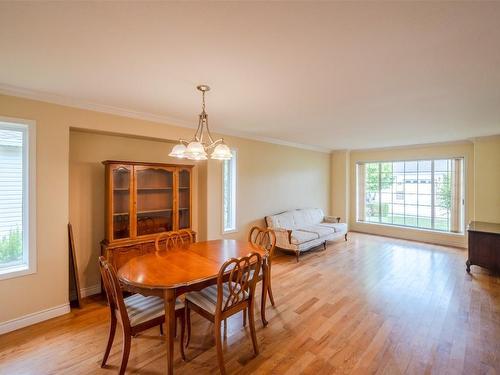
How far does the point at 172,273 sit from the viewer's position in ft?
6.63

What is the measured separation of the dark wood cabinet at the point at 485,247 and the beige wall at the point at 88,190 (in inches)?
218

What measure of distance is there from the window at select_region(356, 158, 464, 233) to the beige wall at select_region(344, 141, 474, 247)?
0.17 metres

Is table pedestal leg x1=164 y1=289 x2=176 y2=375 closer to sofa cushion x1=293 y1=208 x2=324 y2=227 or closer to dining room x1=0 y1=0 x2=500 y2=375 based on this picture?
dining room x1=0 y1=0 x2=500 y2=375

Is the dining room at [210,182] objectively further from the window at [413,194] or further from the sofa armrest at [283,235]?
the window at [413,194]

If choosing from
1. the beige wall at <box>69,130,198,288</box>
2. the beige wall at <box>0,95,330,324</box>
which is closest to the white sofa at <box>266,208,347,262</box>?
the beige wall at <box>0,95,330,324</box>

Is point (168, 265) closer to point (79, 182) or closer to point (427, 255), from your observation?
point (79, 182)

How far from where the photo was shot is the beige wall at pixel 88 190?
3020mm

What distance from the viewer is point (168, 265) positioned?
2213 millimetres

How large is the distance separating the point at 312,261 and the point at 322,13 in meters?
→ 3.98

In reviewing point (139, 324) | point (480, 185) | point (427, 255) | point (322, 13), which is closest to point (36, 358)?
point (139, 324)

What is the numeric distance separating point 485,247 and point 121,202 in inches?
215

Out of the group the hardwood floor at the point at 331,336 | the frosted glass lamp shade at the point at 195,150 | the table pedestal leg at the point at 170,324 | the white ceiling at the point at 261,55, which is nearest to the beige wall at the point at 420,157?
the hardwood floor at the point at 331,336

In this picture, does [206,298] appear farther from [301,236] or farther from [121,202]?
[301,236]

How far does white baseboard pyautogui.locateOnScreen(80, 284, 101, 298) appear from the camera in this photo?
3.12 m
